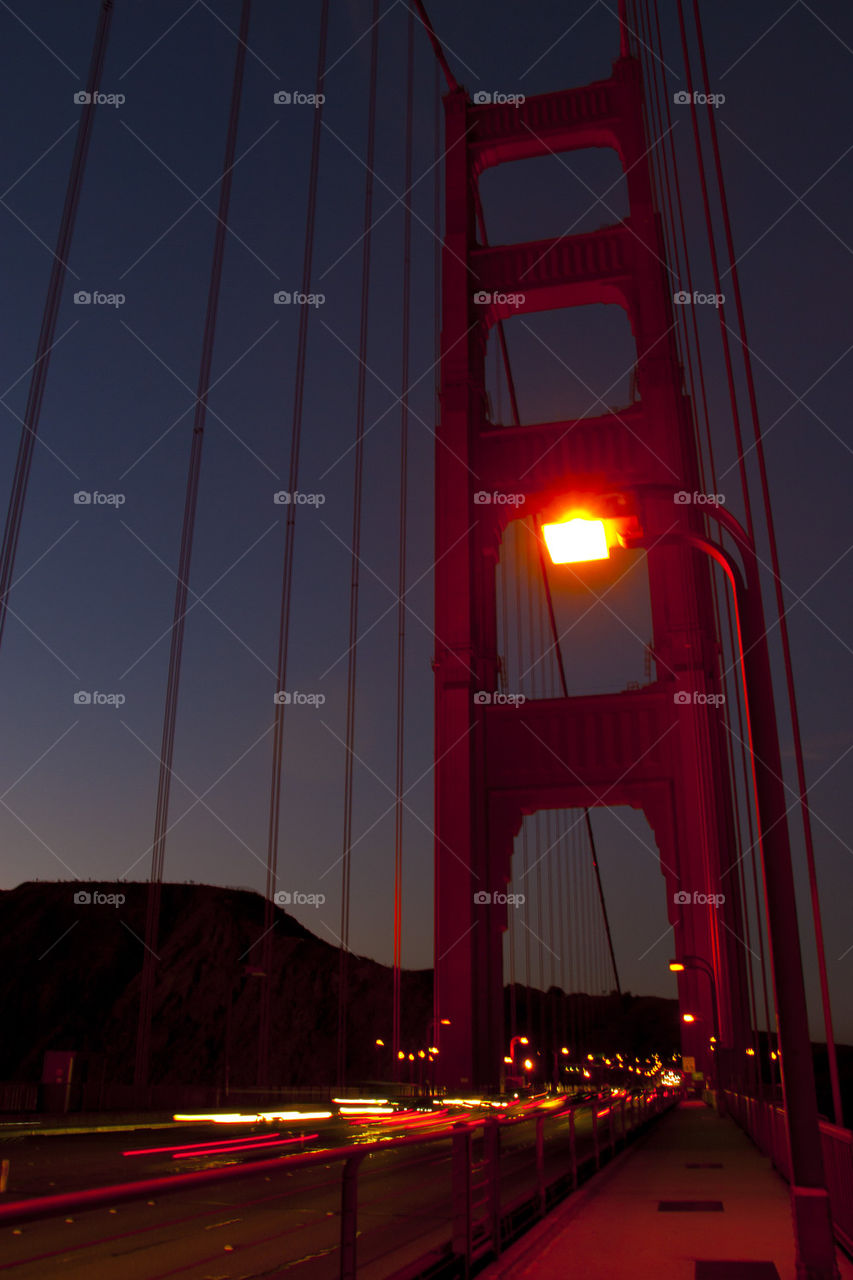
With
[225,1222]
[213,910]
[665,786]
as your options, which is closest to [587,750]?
[665,786]

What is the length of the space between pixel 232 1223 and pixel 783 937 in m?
4.08

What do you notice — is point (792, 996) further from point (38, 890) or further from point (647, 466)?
point (38, 890)

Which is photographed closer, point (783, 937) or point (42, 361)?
point (783, 937)

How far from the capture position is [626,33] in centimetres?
2702

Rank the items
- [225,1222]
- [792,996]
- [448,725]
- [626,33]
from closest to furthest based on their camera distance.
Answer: [792,996], [225,1222], [448,725], [626,33]

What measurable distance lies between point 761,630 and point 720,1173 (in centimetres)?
626
